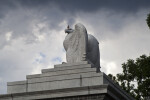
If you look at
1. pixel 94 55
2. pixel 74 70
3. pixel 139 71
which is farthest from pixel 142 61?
pixel 74 70

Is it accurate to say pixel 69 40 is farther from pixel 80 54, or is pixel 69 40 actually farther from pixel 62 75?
pixel 62 75

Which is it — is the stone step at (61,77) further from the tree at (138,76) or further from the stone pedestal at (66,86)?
the tree at (138,76)

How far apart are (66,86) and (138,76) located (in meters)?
17.2

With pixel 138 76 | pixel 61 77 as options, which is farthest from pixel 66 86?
pixel 138 76

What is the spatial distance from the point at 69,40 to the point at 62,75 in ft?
8.01

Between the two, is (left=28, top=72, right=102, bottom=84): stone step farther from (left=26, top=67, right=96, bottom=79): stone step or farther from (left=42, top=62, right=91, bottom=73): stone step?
(left=42, top=62, right=91, bottom=73): stone step

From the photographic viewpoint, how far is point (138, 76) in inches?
1293

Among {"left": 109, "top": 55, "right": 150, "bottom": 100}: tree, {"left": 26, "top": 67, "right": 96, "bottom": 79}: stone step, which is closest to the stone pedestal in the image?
{"left": 26, "top": 67, "right": 96, "bottom": 79}: stone step

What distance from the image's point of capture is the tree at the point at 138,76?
3112 cm

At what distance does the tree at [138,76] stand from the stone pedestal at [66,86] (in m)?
13.7

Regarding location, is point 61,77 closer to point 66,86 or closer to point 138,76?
point 66,86

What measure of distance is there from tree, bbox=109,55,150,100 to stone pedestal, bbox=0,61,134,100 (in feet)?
45.0

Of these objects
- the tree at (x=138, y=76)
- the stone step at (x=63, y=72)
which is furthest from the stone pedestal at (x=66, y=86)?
the tree at (x=138, y=76)

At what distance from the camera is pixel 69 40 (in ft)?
61.8
